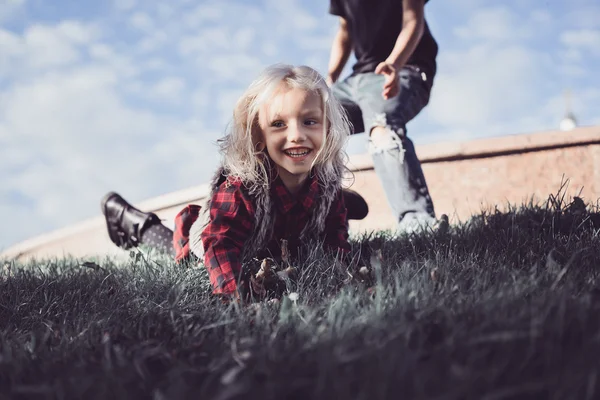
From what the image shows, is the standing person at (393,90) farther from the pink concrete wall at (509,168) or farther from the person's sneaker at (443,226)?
the pink concrete wall at (509,168)

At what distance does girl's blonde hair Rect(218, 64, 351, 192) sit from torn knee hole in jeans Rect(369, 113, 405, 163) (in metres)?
0.91

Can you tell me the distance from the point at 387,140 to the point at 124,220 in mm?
1708

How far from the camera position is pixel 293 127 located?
78.6 inches

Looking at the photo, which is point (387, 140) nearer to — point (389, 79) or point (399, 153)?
point (399, 153)

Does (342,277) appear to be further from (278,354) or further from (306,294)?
(278,354)

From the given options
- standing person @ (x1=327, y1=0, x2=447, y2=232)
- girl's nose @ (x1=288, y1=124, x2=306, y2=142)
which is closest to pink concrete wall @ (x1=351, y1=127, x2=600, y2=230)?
standing person @ (x1=327, y1=0, x2=447, y2=232)

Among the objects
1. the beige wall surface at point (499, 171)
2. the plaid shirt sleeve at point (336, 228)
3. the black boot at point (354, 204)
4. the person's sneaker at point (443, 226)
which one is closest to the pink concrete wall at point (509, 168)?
the beige wall surface at point (499, 171)

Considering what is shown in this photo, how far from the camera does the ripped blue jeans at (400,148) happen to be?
307 cm

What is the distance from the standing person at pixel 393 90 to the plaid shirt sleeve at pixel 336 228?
572 millimetres

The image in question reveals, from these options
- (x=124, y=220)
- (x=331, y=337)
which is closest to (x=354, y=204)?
(x=124, y=220)

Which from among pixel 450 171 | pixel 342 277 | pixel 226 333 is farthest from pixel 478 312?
pixel 450 171

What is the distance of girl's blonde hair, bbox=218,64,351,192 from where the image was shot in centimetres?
207

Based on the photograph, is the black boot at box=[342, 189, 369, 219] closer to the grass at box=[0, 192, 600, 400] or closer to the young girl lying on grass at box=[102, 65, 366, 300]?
the young girl lying on grass at box=[102, 65, 366, 300]

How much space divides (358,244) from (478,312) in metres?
1.35
